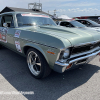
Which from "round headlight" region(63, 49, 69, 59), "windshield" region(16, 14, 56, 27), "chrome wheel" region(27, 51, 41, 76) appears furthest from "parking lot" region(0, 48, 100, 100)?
"windshield" region(16, 14, 56, 27)

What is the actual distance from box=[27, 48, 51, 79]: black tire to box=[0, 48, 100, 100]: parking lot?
19 centimetres

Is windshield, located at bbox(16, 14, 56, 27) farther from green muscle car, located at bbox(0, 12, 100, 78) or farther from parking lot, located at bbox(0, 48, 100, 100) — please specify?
parking lot, located at bbox(0, 48, 100, 100)

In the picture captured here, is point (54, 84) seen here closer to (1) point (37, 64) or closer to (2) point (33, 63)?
(1) point (37, 64)

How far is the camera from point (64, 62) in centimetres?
203

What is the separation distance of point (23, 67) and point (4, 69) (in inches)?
22.1

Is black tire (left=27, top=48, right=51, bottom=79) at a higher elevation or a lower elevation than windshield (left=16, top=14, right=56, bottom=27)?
lower

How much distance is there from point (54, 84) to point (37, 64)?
0.64m

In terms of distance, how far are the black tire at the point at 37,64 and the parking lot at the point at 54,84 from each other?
19 cm

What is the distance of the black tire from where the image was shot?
2309mm

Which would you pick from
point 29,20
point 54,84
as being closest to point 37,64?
point 54,84

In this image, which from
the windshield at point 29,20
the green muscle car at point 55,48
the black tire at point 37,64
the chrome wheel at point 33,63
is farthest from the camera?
the windshield at point 29,20

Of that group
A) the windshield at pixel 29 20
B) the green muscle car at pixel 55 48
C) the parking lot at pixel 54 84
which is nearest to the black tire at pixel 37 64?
the green muscle car at pixel 55 48

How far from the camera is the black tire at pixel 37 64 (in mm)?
2309

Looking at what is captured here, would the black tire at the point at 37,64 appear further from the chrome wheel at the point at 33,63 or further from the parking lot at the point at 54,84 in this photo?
the parking lot at the point at 54,84
